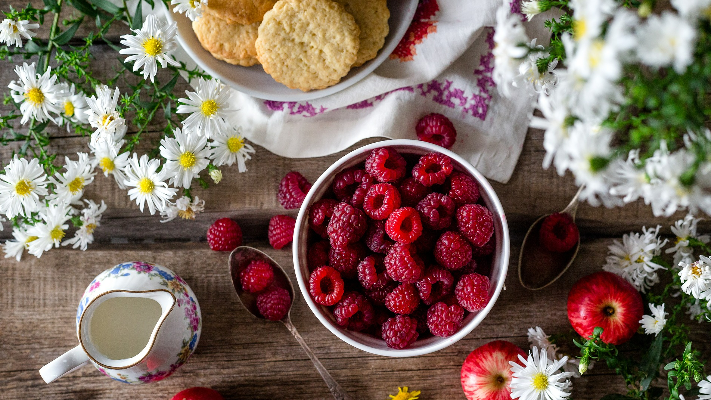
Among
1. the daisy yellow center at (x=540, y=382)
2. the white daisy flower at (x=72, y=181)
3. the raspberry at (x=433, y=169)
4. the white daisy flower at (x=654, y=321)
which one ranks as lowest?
the daisy yellow center at (x=540, y=382)

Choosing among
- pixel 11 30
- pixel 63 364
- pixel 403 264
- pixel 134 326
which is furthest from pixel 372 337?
pixel 11 30

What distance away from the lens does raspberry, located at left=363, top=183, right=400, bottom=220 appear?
3.80 ft

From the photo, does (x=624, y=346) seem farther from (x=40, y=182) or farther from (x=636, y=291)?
(x=40, y=182)

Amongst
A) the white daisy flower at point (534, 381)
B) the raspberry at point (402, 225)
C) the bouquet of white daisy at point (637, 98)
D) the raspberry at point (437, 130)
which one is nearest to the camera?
the bouquet of white daisy at point (637, 98)

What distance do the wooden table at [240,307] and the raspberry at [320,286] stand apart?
0.87 ft

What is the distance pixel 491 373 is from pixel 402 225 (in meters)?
0.44

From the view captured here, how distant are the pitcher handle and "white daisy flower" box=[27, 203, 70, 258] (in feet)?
0.96

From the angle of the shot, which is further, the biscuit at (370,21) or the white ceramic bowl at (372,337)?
the biscuit at (370,21)

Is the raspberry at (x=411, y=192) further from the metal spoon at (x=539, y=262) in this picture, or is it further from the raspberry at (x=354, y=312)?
the metal spoon at (x=539, y=262)

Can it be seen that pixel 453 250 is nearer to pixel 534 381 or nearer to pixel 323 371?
pixel 534 381

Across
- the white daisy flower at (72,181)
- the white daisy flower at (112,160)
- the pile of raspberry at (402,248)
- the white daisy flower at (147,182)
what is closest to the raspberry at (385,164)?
the pile of raspberry at (402,248)

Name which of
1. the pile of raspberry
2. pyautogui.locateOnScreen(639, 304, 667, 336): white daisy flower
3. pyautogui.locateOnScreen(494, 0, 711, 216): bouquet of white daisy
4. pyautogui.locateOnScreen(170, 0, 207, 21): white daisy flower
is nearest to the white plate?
pyautogui.locateOnScreen(170, 0, 207, 21): white daisy flower

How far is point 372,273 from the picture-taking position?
118 cm

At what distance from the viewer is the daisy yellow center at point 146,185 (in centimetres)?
125
